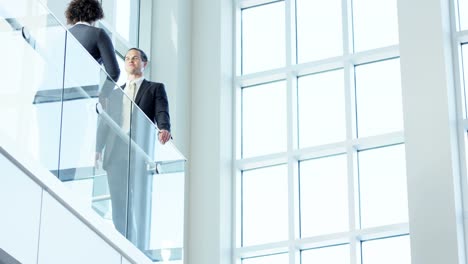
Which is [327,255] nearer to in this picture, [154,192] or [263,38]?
[263,38]

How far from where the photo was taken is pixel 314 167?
19.3 m

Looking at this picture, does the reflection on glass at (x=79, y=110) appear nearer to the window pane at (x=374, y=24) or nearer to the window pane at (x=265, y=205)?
the window pane at (x=265, y=205)

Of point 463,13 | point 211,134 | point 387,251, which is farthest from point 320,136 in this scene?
point 463,13

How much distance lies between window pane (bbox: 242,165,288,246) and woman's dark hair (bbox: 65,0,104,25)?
8.13 m

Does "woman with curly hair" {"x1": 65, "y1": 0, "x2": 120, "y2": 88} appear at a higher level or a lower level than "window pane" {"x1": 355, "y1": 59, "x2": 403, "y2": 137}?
lower

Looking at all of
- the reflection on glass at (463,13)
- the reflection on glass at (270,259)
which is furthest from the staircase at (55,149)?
Answer: the reflection on glass at (463,13)

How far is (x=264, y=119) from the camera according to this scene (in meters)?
20.0

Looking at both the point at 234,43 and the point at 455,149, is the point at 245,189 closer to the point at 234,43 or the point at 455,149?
the point at 234,43

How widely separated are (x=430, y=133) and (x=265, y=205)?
12.0 ft

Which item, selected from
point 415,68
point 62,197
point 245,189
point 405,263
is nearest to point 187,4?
point 245,189

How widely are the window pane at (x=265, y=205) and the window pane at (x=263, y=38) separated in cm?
199

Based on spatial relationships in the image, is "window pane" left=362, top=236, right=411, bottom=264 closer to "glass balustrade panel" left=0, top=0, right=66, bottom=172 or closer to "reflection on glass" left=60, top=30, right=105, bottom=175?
"reflection on glass" left=60, top=30, right=105, bottom=175

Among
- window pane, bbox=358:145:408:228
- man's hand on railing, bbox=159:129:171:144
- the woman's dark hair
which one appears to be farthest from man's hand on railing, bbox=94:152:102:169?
window pane, bbox=358:145:408:228

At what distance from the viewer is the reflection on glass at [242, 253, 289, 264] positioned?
62.0 ft
